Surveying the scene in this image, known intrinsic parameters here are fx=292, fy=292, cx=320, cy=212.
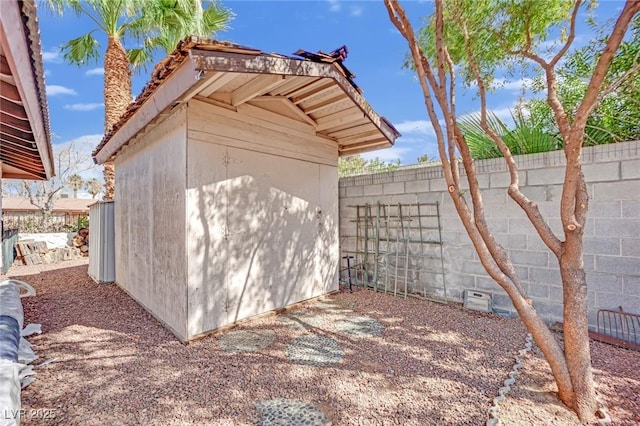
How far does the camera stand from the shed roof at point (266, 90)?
280 cm

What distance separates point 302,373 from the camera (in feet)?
9.78

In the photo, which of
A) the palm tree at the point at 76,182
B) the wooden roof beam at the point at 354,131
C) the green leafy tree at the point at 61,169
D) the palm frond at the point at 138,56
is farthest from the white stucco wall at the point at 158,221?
the palm tree at the point at 76,182

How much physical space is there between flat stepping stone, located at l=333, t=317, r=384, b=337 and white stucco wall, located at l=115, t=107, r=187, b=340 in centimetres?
213

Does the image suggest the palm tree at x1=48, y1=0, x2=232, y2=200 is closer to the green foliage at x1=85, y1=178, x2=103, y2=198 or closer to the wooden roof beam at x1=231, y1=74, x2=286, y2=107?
the wooden roof beam at x1=231, y1=74, x2=286, y2=107

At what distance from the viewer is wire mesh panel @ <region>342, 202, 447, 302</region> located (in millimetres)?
5395

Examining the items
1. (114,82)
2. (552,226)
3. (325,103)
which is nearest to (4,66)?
(325,103)

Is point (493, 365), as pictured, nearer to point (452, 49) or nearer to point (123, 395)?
point (123, 395)

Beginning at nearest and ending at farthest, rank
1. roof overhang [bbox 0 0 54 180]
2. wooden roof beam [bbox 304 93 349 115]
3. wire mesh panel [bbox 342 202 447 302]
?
roof overhang [bbox 0 0 54 180] → wooden roof beam [bbox 304 93 349 115] → wire mesh panel [bbox 342 202 447 302]

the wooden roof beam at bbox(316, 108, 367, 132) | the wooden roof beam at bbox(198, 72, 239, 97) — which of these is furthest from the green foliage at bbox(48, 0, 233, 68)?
the wooden roof beam at bbox(198, 72, 239, 97)

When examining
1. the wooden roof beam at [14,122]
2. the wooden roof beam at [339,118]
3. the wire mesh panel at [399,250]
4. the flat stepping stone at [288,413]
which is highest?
the wooden roof beam at [339,118]

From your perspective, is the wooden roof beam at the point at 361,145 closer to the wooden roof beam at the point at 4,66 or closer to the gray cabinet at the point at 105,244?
the wooden roof beam at the point at 4,66

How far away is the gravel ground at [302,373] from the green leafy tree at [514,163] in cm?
48

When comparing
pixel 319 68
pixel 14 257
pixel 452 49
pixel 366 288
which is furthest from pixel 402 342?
pixel 14 257

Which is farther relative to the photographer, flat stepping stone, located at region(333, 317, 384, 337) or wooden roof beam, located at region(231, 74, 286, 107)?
flat stepping stone, located at region(333, 317, 384, 337)
